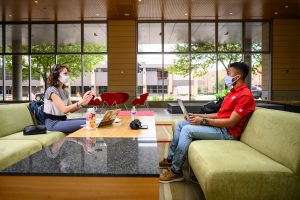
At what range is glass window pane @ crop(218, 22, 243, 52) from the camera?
11133 millimetres

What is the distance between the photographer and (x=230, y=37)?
11312 mm

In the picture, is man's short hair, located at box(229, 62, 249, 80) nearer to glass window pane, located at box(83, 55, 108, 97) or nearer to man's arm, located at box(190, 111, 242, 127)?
man's arm, located at box(190, 111, 242, 127)

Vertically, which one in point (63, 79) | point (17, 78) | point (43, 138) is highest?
point (17, 78)

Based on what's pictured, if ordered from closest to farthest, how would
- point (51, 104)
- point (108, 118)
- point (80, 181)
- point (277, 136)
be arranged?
point (80, 181)
point (277, 136)
point (108, 118)
point (51, 104)

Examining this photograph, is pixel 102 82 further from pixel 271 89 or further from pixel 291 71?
pixel 291 71

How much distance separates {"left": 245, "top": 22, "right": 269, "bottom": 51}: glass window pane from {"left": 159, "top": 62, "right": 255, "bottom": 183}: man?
8981mm

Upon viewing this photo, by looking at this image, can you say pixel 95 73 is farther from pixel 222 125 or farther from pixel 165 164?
pixel 222 125

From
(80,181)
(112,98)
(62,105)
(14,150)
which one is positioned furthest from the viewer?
(112,98)

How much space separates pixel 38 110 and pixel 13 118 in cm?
37

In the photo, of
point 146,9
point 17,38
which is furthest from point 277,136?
point 17,38

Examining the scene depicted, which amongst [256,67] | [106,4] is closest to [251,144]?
[106,4]

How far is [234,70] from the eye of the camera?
113 inches

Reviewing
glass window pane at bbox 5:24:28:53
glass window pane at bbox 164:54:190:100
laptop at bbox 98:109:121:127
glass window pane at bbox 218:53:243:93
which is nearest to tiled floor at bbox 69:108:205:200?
laptop at bbox 98:109:121:127

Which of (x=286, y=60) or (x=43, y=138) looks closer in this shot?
(x=43, y=138)
